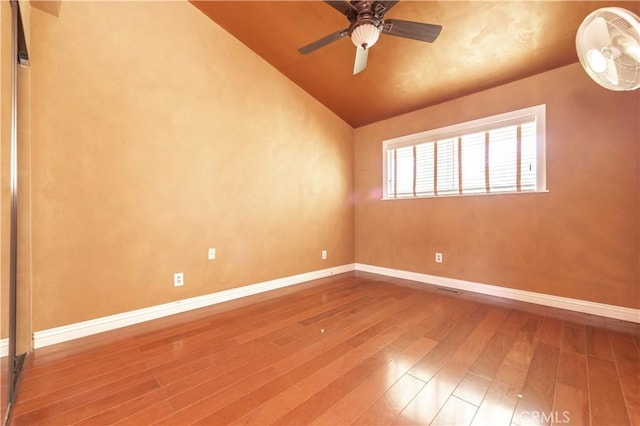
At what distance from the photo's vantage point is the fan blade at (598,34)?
1252mm

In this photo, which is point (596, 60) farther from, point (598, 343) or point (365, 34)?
point (598, 343)

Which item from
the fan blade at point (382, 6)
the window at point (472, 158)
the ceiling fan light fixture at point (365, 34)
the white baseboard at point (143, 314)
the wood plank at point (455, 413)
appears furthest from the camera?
the window at point (472, 158)

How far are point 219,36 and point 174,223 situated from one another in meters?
1.99

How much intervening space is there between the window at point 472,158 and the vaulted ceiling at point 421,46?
440 millimetres

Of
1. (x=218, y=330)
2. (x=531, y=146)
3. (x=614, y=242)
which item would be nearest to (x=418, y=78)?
(x=531, y=146)

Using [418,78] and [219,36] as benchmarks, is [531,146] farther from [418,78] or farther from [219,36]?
[219,36]

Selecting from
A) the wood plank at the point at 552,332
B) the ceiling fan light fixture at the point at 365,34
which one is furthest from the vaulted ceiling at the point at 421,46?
the wood plank at the point at 552,332

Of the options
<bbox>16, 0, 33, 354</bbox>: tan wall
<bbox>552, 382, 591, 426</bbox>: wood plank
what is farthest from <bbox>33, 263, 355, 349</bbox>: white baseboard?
<bbox>552, 382, 591, 426</bbox>: wood plank

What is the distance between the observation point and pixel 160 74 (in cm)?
225

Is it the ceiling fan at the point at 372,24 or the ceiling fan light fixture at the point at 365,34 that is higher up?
the ceiling fan at the point at 372,24

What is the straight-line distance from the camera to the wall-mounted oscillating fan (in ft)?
3.86

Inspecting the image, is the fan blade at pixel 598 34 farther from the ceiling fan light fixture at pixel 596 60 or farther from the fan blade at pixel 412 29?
the fan blade at pixel 412 29

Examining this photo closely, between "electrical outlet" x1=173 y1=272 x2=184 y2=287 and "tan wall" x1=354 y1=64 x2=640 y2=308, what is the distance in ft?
9.28

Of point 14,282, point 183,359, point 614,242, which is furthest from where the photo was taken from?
point 614,242
